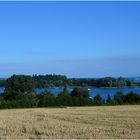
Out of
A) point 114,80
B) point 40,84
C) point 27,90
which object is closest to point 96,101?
point 27,90

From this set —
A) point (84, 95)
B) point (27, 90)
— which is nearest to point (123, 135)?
point (84, 95)

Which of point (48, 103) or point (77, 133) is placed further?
point (48, 103)

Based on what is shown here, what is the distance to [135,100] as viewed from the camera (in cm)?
8031

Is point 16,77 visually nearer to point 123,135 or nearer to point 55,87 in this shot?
point 55,87

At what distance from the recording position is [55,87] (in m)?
160

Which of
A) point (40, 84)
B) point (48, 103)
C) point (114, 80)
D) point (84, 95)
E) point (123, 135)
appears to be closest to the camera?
point (123, 135)

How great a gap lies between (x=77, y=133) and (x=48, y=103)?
178 ft

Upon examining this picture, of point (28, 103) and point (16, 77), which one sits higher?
point (16, 77)

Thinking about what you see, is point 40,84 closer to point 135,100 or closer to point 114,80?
point 114,80

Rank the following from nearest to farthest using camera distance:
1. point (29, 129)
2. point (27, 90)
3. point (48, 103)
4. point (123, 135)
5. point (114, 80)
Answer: point (123, 135)
point (29, 129)
point (48, 103)
point (27, 90)
point (114, 80)

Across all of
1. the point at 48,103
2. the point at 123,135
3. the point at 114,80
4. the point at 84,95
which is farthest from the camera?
the point at 114,80

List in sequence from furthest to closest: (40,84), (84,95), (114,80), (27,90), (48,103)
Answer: (114,80) → (40,84) → (27,90) → (84,95) → (48,103)

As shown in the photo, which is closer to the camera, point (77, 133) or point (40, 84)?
point (77, 133)

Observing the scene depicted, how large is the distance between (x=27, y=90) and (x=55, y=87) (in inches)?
1739
